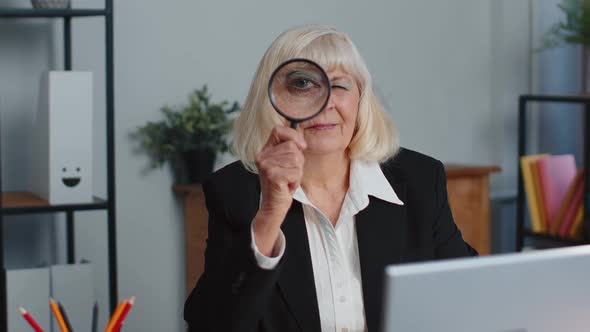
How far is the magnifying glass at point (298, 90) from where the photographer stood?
1.42 metres

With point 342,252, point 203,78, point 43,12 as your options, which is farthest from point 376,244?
point 203,78

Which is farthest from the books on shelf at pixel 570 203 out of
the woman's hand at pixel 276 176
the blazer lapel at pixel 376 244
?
the woman's hand at pixel 276 176

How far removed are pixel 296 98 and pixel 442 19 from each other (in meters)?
2.23

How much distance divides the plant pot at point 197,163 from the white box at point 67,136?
18.2 inches

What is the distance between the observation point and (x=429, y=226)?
183 centimetres

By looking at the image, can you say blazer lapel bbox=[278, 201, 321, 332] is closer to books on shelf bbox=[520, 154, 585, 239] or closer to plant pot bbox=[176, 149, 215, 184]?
plant pot bbox=[176, 149, 215, 184]

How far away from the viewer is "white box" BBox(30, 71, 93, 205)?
2469 millimetres

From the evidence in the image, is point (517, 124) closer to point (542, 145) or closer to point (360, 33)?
point (542, 145)

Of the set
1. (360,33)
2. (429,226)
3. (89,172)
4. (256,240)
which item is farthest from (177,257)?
(256,240)

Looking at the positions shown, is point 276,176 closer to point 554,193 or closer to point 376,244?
point 376,244

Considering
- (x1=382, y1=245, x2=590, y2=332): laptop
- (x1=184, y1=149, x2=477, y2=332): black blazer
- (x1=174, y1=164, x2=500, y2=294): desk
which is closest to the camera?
(x1=382, y1=245, x2=590, y2=332): laptop

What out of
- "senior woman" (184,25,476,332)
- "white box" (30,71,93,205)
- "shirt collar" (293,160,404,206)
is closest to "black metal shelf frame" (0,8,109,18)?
"white box" (30,71,93,205)

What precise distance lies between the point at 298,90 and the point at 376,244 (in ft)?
1.41

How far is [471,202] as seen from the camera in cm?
331
